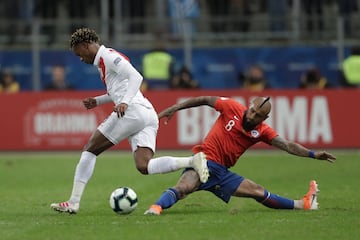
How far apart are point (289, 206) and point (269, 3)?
17.2 meters

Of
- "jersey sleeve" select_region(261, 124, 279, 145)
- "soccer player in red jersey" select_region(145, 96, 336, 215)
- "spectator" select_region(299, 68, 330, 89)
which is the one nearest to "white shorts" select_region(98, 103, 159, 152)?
"soccer player in red jersey" select_region(145, 96, 336, 215)

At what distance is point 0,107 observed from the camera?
1036 inches

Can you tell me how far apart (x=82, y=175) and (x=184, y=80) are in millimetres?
14027

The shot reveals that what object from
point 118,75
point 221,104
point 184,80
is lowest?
point 184,80

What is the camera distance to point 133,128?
13180 mm

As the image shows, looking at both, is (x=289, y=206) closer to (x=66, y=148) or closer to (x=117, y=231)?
(x=117, y=231)

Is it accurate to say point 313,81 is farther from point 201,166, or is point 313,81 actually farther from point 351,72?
point 201,166

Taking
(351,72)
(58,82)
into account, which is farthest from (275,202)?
(58,82)

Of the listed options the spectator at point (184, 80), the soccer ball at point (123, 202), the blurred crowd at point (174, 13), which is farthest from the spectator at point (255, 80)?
the soccer ball at point (123, 202)

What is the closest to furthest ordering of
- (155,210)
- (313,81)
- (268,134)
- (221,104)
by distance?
(155,210) < (268,134) < (221,104) < (313,81)

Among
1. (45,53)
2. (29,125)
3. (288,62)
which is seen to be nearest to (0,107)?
(29,125)

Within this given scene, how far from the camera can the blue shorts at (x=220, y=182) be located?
42.8 feet

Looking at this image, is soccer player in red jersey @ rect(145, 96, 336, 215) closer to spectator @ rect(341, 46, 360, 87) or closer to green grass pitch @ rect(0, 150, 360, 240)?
green grass pitch @ rect(0, 150, 360, 240)

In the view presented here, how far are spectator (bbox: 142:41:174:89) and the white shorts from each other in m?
14.9
